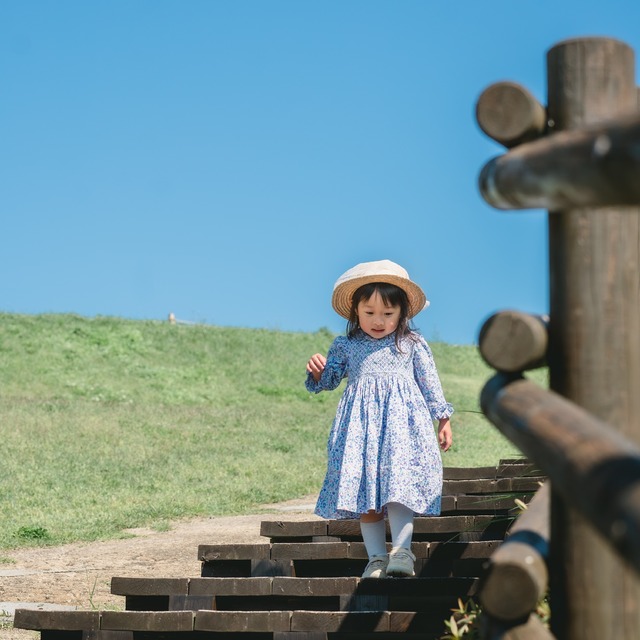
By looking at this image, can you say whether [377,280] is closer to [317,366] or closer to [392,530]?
[317,366]

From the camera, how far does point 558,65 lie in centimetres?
248

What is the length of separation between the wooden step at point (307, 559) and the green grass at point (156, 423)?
136 cm

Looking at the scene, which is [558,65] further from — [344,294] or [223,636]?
[344,294]

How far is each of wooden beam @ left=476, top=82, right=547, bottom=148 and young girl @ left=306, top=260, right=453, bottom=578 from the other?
274cm

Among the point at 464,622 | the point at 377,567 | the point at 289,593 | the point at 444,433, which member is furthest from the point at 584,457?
the point at 444,433

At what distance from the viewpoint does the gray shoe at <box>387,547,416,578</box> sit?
4766 millimetres

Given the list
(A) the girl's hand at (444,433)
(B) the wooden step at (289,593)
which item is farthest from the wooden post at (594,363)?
(A) the girl's hand at (444,433)

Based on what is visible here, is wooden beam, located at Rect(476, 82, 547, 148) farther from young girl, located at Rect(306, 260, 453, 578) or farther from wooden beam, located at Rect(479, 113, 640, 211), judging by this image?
young girl, located at Rect(306, 260, 453, 578)

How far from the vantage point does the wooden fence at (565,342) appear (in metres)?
2.17

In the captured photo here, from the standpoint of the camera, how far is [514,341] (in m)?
2.46

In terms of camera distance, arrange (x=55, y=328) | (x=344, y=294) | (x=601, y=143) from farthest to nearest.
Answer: (x=55, y=328) < (x=344, y=294) < (x=601, y=143)

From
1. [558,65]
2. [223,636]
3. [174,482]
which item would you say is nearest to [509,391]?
[558,65]

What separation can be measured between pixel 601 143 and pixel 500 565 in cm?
107

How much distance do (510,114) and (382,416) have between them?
295 centimetres
